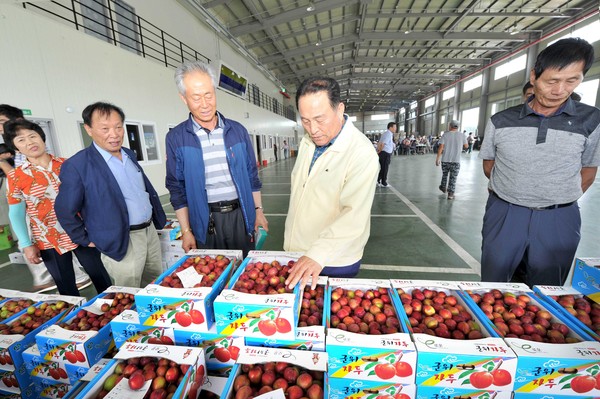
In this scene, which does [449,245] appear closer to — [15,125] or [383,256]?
[383,256]

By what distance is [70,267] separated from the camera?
240 cm

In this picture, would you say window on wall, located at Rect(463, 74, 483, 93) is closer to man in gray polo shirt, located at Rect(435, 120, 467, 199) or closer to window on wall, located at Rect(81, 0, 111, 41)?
man in gray polo shirt, located at Rect(435, 120, 467, 199)

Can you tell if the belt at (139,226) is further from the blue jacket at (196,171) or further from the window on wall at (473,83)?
the window on wall at (473,83)

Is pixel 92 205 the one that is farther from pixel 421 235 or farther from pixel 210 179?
pixel 421 235

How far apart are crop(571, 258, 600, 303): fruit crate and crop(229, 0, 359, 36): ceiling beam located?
1154 centimetres

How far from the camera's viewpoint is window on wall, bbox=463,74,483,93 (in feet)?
65.4

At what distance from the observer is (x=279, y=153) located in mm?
23766

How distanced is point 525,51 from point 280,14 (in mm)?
14483

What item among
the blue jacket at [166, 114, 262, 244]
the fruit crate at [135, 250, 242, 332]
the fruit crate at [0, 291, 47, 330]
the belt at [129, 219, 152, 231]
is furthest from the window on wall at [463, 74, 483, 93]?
the fruit crate at [0, 291, 47, 330]

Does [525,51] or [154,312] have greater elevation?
[525,51]

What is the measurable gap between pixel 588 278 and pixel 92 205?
300 centimetres

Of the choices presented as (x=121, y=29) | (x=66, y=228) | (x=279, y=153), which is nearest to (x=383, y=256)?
(x=66, y=228)

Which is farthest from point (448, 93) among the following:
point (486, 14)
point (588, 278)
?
point (588, 278)

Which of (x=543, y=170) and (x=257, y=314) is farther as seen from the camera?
(x=543, y=170)
